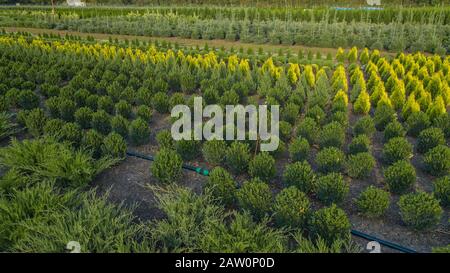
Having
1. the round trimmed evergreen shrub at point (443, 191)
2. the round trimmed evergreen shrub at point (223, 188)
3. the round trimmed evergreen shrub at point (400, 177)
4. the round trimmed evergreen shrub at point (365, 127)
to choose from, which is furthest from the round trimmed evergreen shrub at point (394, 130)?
the round trimmed evergreen shrub at point (223, 188)

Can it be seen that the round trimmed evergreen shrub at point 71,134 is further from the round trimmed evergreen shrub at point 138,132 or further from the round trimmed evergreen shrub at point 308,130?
the round trimmed evergreen shrub at point 308,130

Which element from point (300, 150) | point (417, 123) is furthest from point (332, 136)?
point (417, 123)

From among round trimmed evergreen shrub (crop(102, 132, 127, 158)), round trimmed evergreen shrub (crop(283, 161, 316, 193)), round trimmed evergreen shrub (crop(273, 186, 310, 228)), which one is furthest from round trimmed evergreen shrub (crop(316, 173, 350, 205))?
round trimmed evergreen shrub (crop(102, 132, 127, 158))

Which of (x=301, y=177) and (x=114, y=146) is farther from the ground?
(x=114, y=146)

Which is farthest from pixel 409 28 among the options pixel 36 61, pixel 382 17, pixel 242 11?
→ pixel 36 61

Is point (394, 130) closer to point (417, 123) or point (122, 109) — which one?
point (417, 123)

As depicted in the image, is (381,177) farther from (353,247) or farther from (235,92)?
(235,92)
